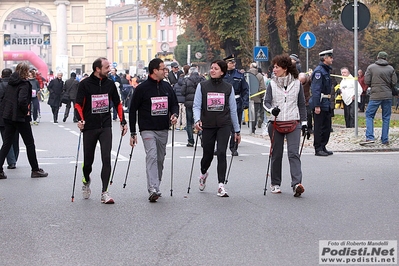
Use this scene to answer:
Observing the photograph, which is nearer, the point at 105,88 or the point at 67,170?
the point at 105,88

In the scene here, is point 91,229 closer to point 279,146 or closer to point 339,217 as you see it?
point 339,217

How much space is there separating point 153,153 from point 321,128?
635cm

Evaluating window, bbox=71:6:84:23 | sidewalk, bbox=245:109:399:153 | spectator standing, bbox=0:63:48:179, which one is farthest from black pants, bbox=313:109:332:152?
window, bbox=71:6:84:23

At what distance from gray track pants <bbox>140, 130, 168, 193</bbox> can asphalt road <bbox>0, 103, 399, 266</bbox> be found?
246mm

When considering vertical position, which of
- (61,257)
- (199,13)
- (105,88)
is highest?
(199,13)

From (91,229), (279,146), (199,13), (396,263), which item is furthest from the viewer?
(199,13)

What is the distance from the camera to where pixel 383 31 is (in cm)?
5447

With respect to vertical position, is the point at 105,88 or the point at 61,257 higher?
the point at 105,88

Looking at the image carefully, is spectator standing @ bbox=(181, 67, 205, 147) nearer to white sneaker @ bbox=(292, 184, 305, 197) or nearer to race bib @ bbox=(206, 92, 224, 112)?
race bib @ bbox=(206, 92, 224, 112)

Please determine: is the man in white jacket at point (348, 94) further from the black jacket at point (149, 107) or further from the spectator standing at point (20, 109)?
the black jacket at point (149, 107)

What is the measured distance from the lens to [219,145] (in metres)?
11.7

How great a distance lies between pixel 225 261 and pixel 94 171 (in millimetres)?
7880

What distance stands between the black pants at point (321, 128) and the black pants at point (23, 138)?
18.1ft

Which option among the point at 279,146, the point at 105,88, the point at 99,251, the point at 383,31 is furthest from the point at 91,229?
the point at 383,31
